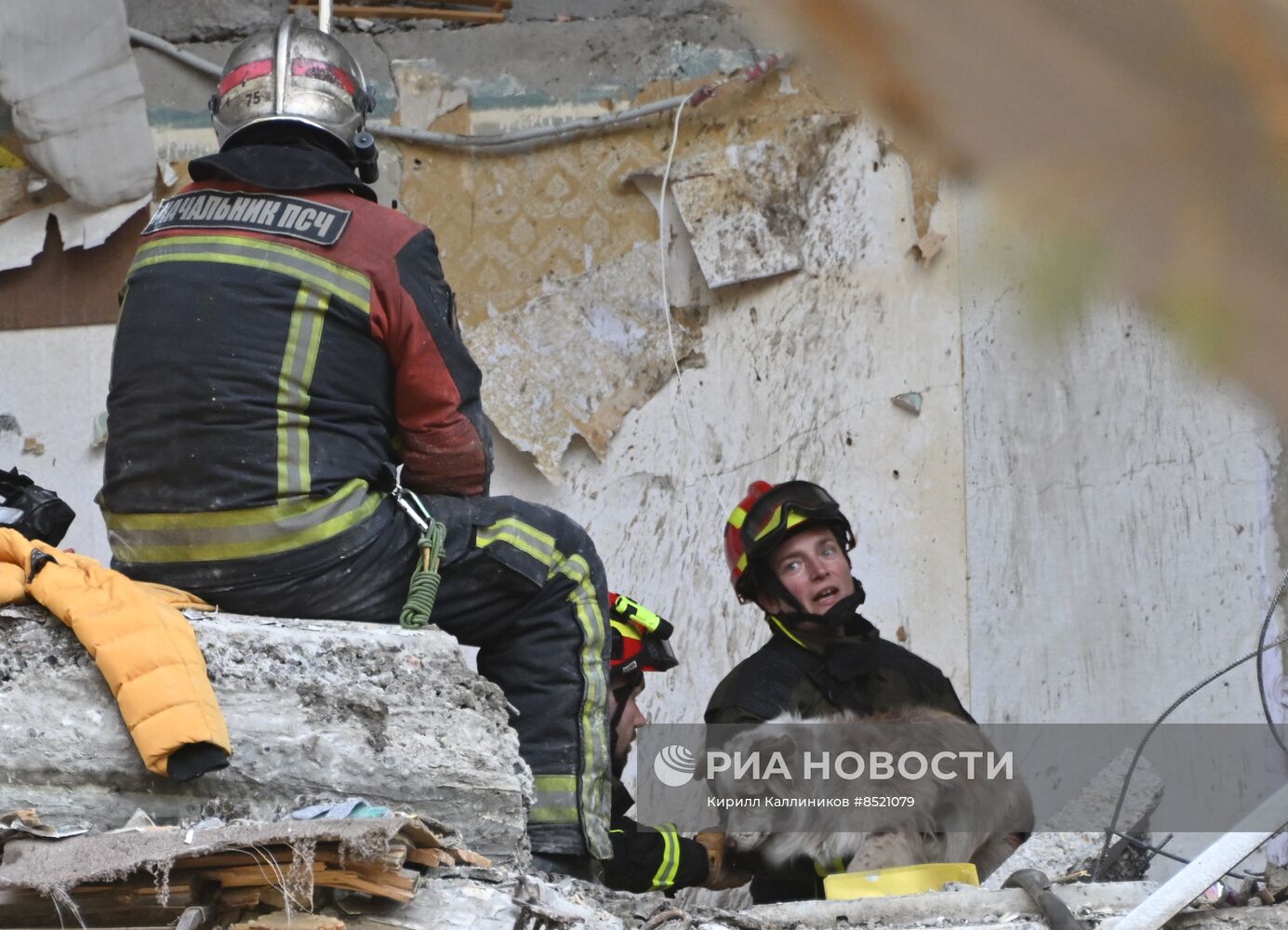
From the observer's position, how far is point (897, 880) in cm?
379

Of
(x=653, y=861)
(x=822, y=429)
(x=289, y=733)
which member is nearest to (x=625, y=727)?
(x=653, y=861)

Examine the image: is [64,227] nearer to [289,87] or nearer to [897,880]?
[289,87]

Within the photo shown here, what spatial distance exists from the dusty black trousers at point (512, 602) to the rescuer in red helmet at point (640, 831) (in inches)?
18.6

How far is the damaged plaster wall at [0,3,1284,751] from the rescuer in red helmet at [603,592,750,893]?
1568 mm

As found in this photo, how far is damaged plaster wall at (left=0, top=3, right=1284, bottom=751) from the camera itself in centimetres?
632

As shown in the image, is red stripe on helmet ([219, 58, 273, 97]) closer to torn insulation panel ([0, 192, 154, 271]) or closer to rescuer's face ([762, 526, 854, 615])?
rescuer's face ([762, 526, 854, 615])

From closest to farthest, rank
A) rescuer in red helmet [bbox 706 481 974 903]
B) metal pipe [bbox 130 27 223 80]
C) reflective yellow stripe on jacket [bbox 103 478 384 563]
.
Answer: reflective yellow stripe on jacket [bbox 103 478 384 563] < rescuer in red helmet [bbox 706 481 974 903] < metal pipe [bbox 130 27 223 80]

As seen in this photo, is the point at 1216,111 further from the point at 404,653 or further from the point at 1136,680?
the point at 1136,680

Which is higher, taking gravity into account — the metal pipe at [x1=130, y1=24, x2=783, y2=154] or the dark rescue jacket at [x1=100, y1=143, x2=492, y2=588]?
the metal pipe at [x1=130, y1=24, x2=783, y2=154]

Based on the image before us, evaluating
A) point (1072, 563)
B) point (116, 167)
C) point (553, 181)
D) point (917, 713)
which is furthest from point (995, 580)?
point (116, 167)

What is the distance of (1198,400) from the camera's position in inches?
243

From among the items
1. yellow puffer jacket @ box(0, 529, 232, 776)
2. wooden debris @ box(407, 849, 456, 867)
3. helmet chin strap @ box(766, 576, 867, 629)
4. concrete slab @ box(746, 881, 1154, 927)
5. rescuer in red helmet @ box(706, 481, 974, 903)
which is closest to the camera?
wooden debris @ box(407, 849, 456, 867)

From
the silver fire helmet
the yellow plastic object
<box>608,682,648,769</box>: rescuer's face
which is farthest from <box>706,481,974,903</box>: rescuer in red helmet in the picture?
the silver fire helmet

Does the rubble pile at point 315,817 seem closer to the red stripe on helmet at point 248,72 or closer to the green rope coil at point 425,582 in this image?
the green rope coil at point 425,582
